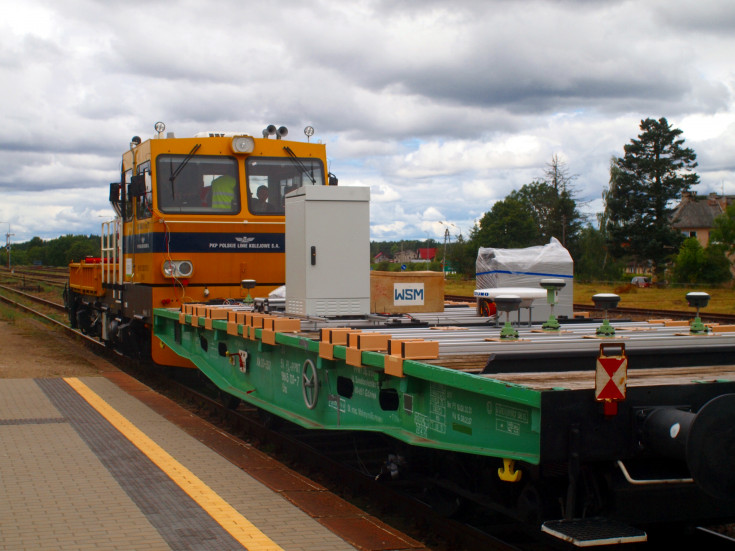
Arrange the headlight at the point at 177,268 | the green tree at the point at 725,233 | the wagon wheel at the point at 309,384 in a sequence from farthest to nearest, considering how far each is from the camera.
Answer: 1. the green tree at the point at 725,233
2. the headlight at the point at 177,268
3. the wagon wheel at the point at 309,384

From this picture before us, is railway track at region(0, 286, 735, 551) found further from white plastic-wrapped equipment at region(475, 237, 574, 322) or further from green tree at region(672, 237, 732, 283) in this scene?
green tree at region(672, 237, 732, 283)

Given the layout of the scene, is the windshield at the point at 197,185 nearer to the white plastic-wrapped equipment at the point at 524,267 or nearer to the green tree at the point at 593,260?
the white plastic-wrapped equipment at the point at 524,267

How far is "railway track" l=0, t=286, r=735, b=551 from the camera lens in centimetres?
521

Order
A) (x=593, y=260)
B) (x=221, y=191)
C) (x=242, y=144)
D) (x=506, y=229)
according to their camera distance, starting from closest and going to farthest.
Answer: (x=242, y=144) < (x=221, y=191) < (x=593, y=260) < (x=506, y=229)

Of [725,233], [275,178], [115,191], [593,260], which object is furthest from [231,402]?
[593,260]

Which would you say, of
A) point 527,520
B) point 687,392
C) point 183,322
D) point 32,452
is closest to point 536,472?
point 527,520

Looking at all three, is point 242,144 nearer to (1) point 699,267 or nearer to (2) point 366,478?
(2) point 366,478

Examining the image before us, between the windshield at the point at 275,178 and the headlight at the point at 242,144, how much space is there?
8.7 inches

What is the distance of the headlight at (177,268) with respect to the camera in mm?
11312

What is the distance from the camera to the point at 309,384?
265 inches

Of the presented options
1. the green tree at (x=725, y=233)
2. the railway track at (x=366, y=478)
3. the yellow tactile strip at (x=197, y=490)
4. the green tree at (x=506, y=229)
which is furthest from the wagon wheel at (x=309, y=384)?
the green tree at (x=506, y=229)

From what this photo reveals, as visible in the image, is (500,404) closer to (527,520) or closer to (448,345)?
(527,520)

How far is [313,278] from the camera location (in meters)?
7.73

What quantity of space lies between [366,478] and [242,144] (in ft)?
20.7
